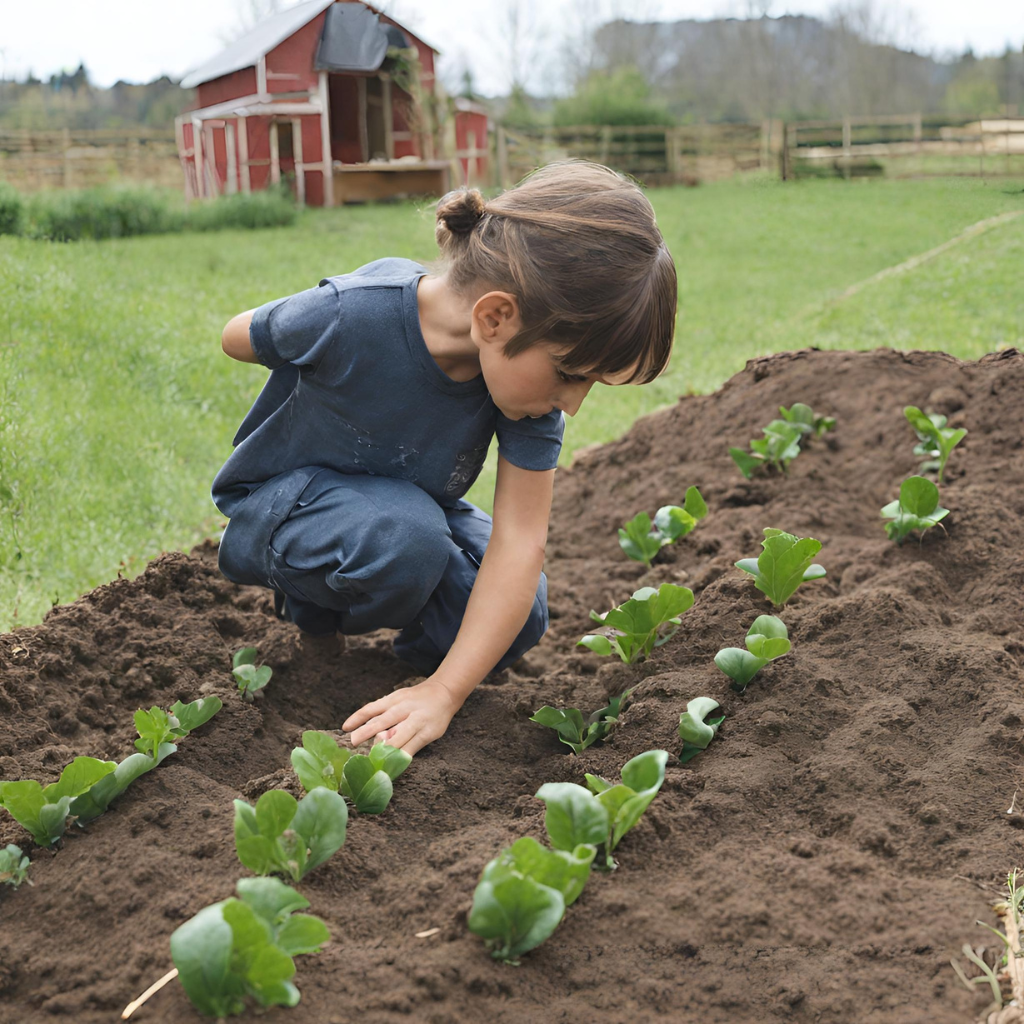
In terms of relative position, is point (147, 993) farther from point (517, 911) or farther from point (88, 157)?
point (88, 157)

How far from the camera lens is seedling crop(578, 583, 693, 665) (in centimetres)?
213

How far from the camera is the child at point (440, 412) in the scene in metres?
1.79

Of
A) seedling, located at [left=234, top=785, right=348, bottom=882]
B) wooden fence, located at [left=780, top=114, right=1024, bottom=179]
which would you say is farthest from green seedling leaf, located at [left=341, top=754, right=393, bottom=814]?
wooden fence, located at [left=780, top=114, right=1024, bottom=179]

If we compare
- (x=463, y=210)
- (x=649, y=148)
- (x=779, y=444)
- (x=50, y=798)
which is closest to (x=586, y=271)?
(x=463, y=210)

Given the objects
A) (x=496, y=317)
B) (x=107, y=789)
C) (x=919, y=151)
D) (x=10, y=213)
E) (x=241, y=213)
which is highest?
(x=241, y=213)

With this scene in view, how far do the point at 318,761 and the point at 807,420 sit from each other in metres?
2.58

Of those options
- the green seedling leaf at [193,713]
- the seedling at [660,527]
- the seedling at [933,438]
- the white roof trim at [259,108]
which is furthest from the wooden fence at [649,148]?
the green seedling leaf at [193,713]

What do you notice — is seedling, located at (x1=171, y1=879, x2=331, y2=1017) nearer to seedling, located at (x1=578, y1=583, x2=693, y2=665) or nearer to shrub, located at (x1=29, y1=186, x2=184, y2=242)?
seedling, located at (x1=578, y1=583, x2=693, y2=665)

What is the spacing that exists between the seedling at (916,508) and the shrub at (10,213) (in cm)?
596

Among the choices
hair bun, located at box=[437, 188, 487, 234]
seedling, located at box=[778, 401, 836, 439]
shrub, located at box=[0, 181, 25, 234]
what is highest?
shrub, located at box=[0, 181, 25, 234]

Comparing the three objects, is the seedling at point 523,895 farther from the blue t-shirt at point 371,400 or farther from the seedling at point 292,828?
the blue t-shirt at point 371,400

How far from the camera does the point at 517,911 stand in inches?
49.0

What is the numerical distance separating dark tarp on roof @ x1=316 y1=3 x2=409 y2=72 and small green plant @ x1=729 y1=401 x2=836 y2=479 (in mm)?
14421

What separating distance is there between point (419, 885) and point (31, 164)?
17.2 meters
